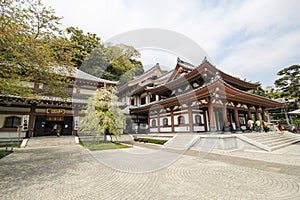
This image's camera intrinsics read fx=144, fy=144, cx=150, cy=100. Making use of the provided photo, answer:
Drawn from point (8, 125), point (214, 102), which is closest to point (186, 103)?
point (214, 102)

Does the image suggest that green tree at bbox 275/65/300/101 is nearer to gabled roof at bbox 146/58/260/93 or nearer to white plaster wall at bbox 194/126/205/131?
gabled roof at bbox 146/58/260/93

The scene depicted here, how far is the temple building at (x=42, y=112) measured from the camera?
1332cm

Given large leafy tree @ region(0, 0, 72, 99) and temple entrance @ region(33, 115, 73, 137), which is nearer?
large leafy tree @ region(0, 0, 72, 99)

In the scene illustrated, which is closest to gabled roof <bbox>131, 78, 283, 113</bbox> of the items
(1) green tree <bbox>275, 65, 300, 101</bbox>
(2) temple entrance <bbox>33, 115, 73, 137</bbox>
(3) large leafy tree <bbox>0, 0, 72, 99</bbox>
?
(3) large leafy tree <bbox>0, 0, 72, 99</bbox>

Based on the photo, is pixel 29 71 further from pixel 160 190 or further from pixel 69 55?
pixel 160 190

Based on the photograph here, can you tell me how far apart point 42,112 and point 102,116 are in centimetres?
912

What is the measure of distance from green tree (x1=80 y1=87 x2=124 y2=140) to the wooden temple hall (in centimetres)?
428

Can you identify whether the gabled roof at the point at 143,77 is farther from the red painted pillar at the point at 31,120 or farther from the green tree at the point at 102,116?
the red painted pillar at the point at 31,120

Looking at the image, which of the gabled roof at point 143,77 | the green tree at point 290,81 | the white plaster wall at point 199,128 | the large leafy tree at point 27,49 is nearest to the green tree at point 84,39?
the gabled roof at point 143,77

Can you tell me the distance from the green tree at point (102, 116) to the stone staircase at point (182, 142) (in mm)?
4135

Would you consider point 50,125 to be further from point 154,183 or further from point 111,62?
point 154,183

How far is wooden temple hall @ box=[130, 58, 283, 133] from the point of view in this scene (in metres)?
10.0

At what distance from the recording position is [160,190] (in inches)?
139

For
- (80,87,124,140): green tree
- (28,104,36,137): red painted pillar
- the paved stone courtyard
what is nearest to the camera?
the paved stone courtyard
